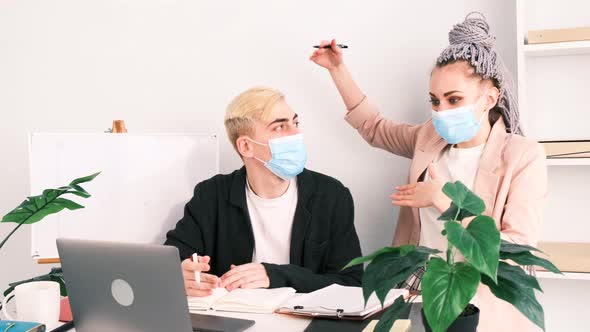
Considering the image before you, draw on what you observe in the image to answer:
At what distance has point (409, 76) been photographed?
2457 mm

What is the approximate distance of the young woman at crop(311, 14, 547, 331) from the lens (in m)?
1.91

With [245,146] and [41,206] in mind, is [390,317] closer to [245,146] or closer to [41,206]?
[41,206]

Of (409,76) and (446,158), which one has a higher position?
(409,76)

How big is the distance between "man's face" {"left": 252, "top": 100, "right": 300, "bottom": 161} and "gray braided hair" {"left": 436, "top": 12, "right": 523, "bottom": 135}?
0.52 m

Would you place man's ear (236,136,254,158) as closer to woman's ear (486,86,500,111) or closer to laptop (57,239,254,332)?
woman's ear (486,86,500,111)

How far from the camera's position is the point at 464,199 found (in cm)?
107

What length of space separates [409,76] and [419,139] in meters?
0.37

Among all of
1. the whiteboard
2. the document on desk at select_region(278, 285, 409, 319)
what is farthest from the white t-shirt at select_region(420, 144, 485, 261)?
the whiteboard

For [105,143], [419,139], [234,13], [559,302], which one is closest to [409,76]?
[419,139]

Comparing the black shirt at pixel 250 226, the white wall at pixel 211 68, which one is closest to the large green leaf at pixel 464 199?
the black shirt at pixel 250 226

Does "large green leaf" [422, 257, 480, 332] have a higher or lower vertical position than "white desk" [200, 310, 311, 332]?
higher

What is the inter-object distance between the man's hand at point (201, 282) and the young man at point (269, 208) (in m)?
0.37

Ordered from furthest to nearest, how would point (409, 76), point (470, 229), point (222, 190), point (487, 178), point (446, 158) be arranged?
1. point (409, 76)
2. point (222, 190)
3. point (446, 158)
4. point (487, 178)
5. point (470, 229)

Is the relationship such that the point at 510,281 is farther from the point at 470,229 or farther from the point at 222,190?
the point at 222,190
